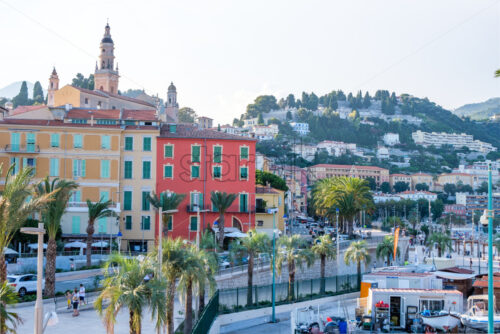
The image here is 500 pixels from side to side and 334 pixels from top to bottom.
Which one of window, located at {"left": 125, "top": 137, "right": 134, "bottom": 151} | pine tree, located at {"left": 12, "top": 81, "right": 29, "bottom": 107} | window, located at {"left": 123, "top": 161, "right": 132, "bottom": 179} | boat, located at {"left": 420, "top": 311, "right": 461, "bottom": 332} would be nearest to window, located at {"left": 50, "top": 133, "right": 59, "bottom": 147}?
window, located at {"left": 125, "top": 137, "right": 134, "bottom": 151}

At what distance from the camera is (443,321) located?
→ 987 inches

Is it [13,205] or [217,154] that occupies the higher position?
[217,154]

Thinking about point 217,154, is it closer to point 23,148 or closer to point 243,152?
point 243,152

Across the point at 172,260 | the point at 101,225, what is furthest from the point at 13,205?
the point at 101,225

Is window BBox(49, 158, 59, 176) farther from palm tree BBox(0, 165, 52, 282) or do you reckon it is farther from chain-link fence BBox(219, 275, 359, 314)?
palm tree BBox(0, 165, 52, 282)

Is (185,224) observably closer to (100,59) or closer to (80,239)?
(80,239)

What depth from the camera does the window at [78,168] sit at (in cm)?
4681

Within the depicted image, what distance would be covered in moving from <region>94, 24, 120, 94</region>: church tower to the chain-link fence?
6549 centimetres

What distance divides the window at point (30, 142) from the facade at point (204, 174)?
28.7 ft

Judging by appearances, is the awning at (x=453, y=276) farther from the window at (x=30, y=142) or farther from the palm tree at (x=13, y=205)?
the window at (x=30, y=142)

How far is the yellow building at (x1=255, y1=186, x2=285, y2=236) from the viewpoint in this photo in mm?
50975

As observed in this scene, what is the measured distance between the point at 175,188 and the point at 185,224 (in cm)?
275

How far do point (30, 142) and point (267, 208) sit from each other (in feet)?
60.1

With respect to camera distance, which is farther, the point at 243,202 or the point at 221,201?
the point at 243,202
